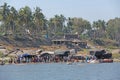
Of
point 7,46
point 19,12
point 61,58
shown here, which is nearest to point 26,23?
point 19,12

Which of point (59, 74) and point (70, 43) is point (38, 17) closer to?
point (70, 43)

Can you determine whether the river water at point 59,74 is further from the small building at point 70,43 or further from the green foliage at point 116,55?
the small building at point 70,43

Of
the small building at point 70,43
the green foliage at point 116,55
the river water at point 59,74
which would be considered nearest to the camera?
the river water at point 59,74

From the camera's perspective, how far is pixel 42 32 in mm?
127188

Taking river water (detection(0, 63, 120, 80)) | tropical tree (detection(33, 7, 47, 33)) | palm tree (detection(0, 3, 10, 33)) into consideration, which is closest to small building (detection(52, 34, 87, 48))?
tropical tree (detection(33, 7, 47, 33))

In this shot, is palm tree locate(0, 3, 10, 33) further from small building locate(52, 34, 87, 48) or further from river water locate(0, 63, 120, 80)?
river water locate(0, 63, 120, 80)

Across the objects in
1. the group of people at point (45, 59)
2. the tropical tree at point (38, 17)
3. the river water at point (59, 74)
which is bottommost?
the river water at point (59, 74)

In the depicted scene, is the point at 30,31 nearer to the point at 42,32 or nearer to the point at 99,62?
the point at 42,32

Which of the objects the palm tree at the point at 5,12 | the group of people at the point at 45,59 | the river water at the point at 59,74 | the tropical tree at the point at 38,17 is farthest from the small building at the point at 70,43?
the river water at the point at 59,74

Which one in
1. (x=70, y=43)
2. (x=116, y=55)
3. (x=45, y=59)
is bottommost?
(x=45, y=59)

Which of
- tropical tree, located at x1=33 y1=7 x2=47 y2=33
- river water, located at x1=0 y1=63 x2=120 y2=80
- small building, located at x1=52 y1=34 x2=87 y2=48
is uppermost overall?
tropical tree, located at x1=33 y1=7 x2=47 y2=33

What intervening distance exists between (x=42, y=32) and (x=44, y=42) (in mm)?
17897

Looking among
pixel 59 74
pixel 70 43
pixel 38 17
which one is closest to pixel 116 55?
pixel 70 43

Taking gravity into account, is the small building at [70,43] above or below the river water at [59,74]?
above
